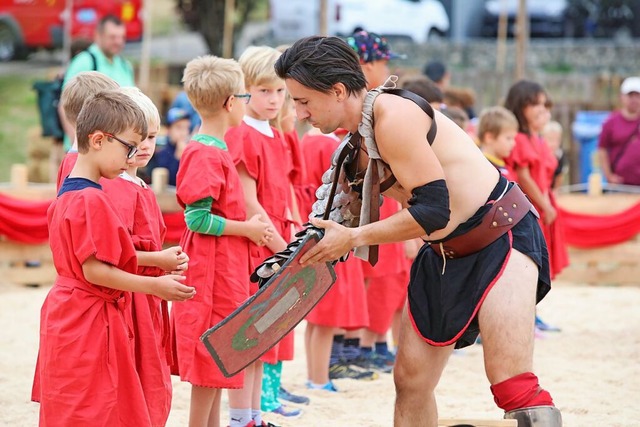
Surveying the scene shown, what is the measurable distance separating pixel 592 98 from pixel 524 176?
7.94m

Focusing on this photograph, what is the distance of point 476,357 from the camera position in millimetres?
6836

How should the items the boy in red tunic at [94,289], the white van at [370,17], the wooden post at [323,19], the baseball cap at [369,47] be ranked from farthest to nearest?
the white van at [370,17], the wooden post at [323,19], the baseball cap at [369,47], the boy in red tunic at [94,289]

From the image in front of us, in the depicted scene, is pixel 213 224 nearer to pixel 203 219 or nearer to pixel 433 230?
pixel 203 219

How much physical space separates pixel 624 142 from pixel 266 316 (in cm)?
776

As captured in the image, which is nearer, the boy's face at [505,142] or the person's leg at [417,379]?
the person's leg at [417,379]

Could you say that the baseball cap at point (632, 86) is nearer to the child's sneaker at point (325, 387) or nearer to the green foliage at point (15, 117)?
the child's sneaker at point (325, 387)

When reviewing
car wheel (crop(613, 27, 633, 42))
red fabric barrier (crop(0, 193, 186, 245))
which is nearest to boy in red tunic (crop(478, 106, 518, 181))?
red fabric barrier (crop(0, 193, 186, 245))

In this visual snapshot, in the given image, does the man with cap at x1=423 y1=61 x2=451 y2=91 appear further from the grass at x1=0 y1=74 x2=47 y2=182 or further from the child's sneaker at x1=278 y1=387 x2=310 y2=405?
the grass at x1=0 y1=74 x2=47 y2=182

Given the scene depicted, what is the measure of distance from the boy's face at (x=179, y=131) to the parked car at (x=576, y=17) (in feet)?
30.4

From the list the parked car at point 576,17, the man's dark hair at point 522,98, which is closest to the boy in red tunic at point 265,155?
the man's dark hair at point 522,98

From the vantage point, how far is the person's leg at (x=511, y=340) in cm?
356

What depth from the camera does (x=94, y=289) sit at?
348cm

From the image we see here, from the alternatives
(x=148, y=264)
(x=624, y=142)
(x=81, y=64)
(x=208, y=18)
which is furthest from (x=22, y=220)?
(x=208, y=18)

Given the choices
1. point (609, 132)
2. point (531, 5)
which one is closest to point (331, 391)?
point (609, 132)
